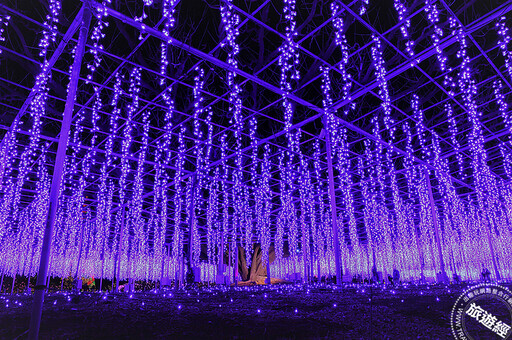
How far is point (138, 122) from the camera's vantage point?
10.0 metres

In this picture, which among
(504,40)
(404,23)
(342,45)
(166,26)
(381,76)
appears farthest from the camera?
(381,76)

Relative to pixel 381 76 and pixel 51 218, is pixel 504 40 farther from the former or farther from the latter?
pixel 51 218

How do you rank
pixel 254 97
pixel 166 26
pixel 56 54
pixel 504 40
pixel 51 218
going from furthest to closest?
pixel 254 97
pixel 504 40
pixel 56 54
pixel 166 26
pixel 51 218

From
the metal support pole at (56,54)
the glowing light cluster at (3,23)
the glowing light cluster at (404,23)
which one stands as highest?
the glowing light cluster at (404,23)

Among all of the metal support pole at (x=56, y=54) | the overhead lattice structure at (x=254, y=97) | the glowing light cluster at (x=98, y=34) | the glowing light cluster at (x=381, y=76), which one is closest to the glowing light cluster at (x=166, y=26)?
the overhead lattice structure at (x=254, y=97)

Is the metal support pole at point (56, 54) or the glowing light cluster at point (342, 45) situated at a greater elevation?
the glowing light cluster at point (342, 45)

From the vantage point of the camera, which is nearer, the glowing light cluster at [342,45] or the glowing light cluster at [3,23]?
the glowing light cluster at [3,23]

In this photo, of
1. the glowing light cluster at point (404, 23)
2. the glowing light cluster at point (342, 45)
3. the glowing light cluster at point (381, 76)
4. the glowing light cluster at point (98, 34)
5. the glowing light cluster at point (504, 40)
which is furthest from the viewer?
the glowing light cluster at point (381, 76)

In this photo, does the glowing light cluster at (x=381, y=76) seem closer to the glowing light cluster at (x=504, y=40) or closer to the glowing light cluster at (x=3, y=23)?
the glowing light cluster at (x=504, y=40)

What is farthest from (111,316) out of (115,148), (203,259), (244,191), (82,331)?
(203,259)

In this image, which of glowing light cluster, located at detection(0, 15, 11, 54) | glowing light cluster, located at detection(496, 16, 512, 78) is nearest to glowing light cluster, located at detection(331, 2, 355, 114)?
glowing light cluster, located at detection(496, 16, 512, 78)

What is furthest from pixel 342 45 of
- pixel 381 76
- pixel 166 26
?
pixel 166 26

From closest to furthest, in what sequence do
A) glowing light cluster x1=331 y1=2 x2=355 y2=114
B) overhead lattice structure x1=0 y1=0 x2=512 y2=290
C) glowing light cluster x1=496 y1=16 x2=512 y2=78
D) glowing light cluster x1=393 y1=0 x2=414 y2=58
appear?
1. glowing light cluster x1=393 y1=0 x2=414 y2=58
2. glowing light cluster x1=331 y1=2 x2=355 y2=114
3. overhead lattice structure x1=0 y1=0 x2=512 y2=290
4. glowing light cluster x1=496 y1=16 x2=512 y2=78

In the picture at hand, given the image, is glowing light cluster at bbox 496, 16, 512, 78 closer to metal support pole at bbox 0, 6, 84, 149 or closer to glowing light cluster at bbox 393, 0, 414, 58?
glowing light cluster at bbox 393, 0, 414, 58
